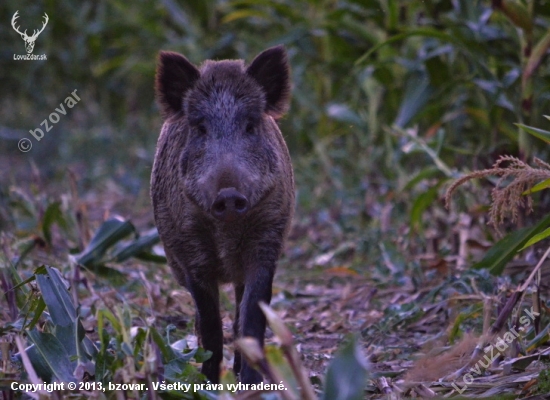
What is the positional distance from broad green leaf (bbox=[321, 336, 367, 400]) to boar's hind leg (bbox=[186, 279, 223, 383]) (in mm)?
1684

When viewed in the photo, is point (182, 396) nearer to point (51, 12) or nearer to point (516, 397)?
point (516, 397)

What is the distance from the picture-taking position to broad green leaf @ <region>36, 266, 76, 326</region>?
3.49 meters

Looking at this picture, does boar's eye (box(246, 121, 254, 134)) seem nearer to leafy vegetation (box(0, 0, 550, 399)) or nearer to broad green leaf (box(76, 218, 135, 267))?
leafy vegetation (box(0, 0, 550, 399))

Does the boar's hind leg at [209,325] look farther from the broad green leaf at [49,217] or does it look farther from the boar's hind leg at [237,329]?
the broad green leaf at [49,217]

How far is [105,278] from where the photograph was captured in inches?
217

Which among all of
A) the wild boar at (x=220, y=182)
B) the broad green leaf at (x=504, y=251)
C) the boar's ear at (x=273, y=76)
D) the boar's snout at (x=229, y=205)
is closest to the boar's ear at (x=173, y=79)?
the wild boar at (x=220, y=182)

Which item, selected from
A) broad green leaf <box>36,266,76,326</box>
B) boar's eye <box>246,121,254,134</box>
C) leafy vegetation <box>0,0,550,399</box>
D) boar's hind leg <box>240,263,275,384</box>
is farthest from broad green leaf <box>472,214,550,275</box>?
broad green leaf <box>36,266,76,326</box>

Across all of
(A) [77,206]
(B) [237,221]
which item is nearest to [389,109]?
(A) [77,206]

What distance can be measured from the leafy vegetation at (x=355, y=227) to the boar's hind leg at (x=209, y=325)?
10 centimetres

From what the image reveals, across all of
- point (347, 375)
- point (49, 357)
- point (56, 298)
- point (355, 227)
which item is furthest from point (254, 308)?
point (355, 227)

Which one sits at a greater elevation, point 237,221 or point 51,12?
point 51,12

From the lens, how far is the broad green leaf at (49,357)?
10.7 feet

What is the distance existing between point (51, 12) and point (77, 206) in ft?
24.8

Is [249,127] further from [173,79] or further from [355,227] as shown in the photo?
[355,227]
